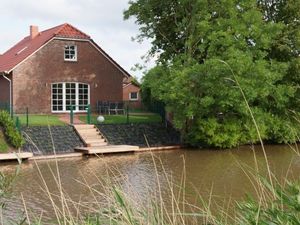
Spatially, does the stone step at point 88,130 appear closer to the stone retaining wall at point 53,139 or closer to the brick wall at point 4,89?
the stone retaining wall at point 53,139

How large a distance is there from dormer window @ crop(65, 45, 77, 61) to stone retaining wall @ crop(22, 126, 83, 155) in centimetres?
926

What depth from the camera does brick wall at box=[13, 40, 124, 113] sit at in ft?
90.3

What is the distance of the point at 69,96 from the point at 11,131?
11.0 m

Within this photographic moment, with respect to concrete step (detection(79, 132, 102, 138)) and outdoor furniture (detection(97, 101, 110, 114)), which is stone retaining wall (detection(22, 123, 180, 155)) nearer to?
concrete step (detection(79, 132, 102, 138))

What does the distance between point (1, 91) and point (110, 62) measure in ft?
22.5

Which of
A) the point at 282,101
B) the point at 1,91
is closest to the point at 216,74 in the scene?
the point at 282,101

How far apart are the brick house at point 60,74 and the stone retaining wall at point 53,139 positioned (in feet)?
20.5

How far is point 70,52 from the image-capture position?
96.0 feet

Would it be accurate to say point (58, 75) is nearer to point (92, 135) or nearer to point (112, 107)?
point (112, 107)

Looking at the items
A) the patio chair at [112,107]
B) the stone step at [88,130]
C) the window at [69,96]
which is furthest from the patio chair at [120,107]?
the stone step at [88,130]

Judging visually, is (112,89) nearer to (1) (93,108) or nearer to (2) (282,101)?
(1) (93,108)

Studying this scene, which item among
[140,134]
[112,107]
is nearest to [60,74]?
[112,107]

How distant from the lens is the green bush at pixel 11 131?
59.4 feet

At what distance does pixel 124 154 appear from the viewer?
61.7ft
